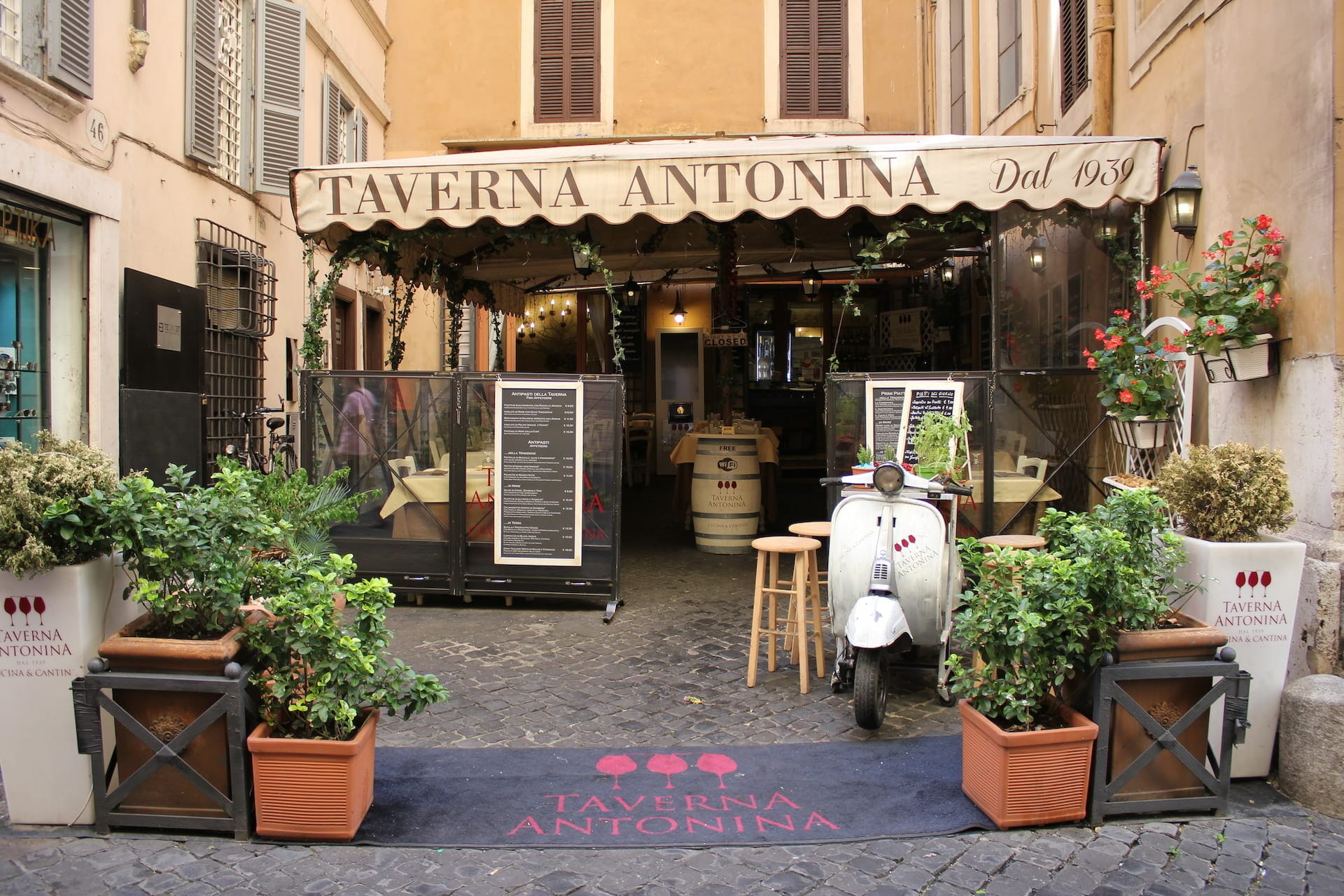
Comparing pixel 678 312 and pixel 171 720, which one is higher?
pixel 678 312

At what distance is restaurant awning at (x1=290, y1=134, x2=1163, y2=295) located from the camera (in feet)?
19.9

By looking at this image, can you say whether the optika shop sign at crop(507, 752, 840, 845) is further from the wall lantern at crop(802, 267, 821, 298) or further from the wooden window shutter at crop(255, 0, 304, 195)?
the wall lantern at crop(802, 267, 821, 298)

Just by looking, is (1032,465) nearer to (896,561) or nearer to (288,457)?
(896,561)

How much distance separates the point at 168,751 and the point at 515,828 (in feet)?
3.97

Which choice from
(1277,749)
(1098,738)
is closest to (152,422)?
(1098,738)

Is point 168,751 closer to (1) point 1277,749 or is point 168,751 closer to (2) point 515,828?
(2) point 515,828

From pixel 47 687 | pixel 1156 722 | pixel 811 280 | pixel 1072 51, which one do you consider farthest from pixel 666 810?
pixel 811 280

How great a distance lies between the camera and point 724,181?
20.8 ft

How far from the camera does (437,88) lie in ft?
46.4

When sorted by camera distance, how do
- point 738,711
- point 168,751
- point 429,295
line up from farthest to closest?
point 429,295
point 738,711
point 168,751

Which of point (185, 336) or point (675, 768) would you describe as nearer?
point (675, 768)

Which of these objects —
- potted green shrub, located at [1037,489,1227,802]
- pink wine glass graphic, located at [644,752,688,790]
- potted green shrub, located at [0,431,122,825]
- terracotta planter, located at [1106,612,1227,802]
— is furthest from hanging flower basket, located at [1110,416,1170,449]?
potted green shrub, located at [0,431,122,825]

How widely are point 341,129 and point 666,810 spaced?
1130cm

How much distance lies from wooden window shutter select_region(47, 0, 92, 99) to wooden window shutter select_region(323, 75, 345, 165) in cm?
427
